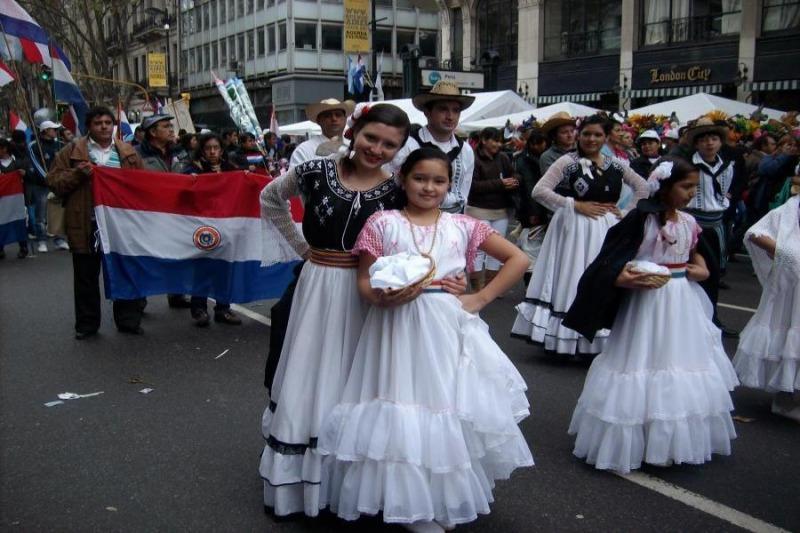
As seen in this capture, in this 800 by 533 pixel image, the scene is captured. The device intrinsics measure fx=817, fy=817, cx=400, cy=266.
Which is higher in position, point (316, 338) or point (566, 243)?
point (566, 243)

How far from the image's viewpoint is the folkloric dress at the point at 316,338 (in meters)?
3.60

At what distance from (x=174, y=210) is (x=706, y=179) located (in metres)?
4.99

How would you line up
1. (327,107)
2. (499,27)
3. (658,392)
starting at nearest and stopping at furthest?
(658,392) < (327,107) < (499,27)

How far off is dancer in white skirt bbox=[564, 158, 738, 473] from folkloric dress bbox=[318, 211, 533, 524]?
1.08 m

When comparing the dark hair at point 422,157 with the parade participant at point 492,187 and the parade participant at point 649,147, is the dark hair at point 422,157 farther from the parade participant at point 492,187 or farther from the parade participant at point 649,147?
the parade participant at point 649,147

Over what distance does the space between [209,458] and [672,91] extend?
87.5 feet

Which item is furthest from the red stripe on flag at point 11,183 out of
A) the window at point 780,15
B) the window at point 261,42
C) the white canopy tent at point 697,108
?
the window at point 261,42

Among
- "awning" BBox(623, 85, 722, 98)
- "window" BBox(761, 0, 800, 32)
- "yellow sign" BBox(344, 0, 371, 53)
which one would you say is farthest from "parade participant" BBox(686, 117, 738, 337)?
"yellow sign" BBox(344, 0, 371, 53)

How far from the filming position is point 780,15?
2461cm

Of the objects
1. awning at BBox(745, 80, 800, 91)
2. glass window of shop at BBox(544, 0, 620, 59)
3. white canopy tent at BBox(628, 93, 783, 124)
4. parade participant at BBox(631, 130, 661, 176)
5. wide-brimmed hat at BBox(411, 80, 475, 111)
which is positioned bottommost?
parade participant at BBox(631, 130, 661, 176)

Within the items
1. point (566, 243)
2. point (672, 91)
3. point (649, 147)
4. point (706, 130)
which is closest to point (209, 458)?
point (566, 243)

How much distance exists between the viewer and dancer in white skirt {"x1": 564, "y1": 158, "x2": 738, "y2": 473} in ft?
14.0

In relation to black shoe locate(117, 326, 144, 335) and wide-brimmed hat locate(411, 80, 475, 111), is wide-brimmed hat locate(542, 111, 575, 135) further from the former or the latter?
black shoe locate(117, 326, 144, 335)

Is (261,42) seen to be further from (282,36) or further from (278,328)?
(278,328)
